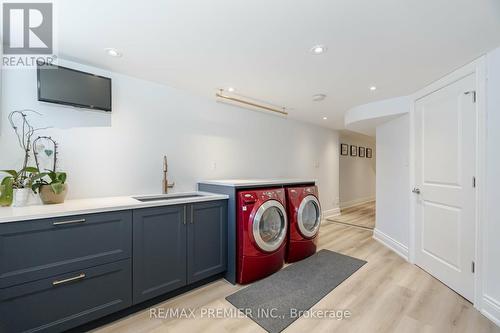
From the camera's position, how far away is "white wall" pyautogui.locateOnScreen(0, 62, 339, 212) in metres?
1.89

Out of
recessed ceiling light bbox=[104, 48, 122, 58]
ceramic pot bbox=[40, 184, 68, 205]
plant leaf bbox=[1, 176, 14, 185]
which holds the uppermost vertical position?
recessed ceiling light bbox=[104, 48, 122, 58]

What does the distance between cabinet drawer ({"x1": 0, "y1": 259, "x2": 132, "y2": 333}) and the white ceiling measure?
173 cm

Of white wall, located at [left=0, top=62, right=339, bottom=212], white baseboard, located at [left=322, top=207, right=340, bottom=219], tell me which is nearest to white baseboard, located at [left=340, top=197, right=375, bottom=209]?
white baseboard, located at [left=322, top=207, right=340, bottom=219]

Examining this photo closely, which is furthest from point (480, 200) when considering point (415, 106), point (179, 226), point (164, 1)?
point (164, 1)

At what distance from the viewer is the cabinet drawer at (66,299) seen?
130cm

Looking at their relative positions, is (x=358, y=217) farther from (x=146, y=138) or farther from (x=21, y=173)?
(x=21, y=173)

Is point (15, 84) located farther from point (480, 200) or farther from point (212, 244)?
point (480, 200)

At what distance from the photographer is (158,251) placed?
6.04 ft

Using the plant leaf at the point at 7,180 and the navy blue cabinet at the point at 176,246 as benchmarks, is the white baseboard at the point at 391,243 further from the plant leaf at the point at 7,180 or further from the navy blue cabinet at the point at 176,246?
the plant leaf at the point at 7,180

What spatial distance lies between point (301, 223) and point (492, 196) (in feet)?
5.59

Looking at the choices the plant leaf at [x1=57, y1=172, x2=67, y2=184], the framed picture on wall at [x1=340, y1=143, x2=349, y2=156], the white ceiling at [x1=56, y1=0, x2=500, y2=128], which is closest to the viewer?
the white ceiling at [x1=56, y1=0, x2=500, y2=128]

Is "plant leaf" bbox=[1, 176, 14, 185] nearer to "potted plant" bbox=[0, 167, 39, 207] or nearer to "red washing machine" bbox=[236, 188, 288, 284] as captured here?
"potted plant" bbox=[0, 167, 39, 207]

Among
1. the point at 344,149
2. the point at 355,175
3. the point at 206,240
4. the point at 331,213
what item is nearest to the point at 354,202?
the point at 355,175

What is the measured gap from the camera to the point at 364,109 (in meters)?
3.24
